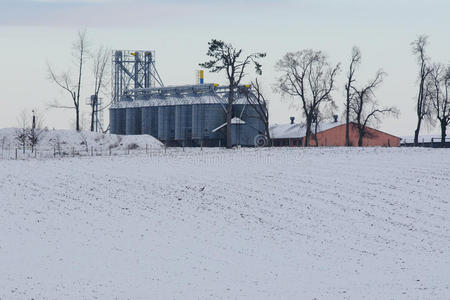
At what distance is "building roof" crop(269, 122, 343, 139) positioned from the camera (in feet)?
298

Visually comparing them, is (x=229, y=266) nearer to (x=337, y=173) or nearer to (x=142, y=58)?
(x=337, y=173)

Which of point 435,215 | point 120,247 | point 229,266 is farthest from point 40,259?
point 435,215

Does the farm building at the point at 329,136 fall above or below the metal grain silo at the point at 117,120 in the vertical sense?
below

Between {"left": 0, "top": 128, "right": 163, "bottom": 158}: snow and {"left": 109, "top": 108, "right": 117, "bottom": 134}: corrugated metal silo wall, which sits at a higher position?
{"left": 109, "top": 108, "right": 117, "bottom": 134}: corrugated metal silo wall

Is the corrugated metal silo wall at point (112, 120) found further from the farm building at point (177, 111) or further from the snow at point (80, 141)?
the snow at point (80, 141)

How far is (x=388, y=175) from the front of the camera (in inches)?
1455

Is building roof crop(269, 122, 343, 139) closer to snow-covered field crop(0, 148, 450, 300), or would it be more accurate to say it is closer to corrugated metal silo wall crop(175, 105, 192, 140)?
corrugated metal silo wall crop(175, 105, 192, 140)

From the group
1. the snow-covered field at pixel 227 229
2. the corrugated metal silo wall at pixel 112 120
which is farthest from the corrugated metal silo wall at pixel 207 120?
the snow-covered field at pixel 227 229

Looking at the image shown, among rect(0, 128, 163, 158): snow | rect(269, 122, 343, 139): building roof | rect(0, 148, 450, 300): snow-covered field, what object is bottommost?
rect(0, 148, 450, 300): snow-covered field

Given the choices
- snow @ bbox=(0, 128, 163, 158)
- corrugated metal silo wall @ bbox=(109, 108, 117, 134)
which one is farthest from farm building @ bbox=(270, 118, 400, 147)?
snow @ bbox=(0, 128, 163, 158)

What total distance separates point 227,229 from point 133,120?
6602cm

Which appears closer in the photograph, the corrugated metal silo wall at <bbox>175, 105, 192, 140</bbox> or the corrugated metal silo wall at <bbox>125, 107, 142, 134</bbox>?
the corrugated metal silo wall at <bbox>175, 105, 192, 140</bbox>

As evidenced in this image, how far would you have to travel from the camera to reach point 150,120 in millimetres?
88188

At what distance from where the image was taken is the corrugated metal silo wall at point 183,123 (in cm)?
8275
